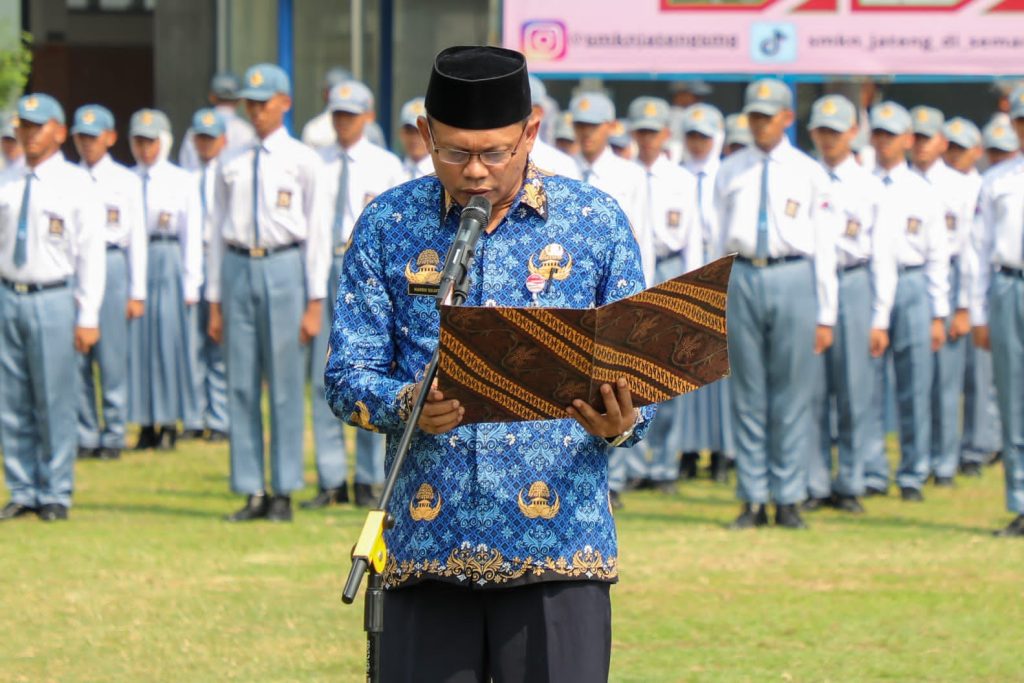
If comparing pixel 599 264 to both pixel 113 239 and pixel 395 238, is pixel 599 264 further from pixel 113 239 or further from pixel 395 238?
pixel 113 239

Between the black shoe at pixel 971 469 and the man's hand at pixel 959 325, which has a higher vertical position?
the man's hand at pixel 959 325

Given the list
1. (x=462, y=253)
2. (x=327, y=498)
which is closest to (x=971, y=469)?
(x=327, y=498)

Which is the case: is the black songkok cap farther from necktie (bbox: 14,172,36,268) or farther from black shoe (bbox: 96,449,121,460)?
black shoe (bbox: 96,449,121,460)

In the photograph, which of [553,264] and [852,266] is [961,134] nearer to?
[852,266]

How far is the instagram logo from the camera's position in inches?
677

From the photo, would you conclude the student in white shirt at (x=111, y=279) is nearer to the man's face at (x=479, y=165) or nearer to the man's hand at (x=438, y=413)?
the man's face at (x=479, y=165)

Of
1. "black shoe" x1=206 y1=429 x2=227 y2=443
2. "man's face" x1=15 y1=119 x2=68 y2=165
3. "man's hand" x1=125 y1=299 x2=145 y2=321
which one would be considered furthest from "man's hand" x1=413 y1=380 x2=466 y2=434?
"black shoe" x1=206 y1=429 x2=227 y2=443

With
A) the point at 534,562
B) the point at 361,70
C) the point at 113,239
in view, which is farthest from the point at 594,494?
the point at 361,70

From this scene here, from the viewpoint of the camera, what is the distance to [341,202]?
12.8m

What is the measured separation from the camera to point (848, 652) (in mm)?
8625

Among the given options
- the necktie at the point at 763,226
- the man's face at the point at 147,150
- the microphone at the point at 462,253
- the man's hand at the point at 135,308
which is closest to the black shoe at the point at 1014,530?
the necktie at the point at 763,226

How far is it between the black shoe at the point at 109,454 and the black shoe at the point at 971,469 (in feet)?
21.4

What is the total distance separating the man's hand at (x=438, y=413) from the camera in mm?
4359

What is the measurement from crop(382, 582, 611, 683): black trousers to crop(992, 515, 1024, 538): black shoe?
7.50 meters
